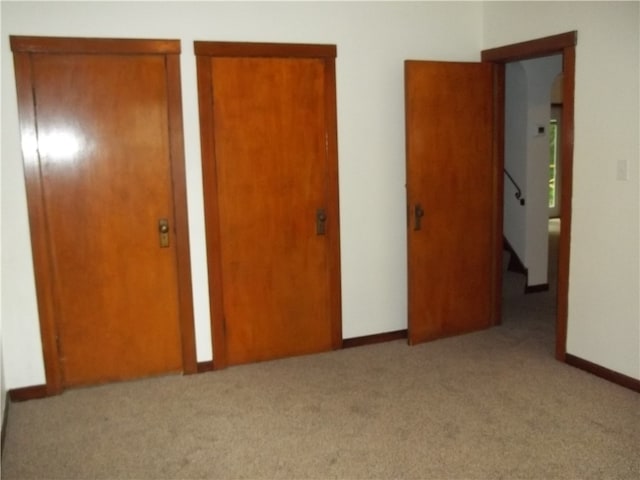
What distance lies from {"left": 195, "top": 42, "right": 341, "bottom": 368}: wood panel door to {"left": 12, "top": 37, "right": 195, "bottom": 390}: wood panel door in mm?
A: 206

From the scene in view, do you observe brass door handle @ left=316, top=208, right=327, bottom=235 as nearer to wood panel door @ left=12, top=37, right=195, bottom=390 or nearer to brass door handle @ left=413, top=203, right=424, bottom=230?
brass door handle @ left=413, top=203, right=424, bottom=230

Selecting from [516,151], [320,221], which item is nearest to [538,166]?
[516,151]

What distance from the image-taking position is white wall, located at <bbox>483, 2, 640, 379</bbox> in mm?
3105

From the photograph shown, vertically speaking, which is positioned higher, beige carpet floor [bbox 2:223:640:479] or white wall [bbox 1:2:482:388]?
white wall [bbox 1:2:482:388]

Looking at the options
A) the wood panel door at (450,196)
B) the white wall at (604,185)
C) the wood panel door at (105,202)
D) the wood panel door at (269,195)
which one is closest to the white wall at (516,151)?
the wood panel door at (450,196)

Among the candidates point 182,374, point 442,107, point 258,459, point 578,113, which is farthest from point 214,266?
point 578,113

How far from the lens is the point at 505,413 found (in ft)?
9.70

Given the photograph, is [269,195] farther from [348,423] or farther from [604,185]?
[604,185]

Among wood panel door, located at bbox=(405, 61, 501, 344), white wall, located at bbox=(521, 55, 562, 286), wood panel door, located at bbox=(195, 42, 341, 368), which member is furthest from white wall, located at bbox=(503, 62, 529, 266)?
wood panel door, located at bbox=(195, 42, 341, 368)

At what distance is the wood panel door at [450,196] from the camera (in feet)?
12.5

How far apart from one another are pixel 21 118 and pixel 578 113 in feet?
10.0

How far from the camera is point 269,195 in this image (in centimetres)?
362

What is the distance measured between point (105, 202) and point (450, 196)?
2197 mm

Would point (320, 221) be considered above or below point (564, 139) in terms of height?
below
